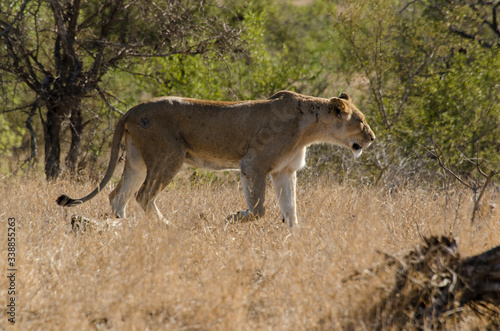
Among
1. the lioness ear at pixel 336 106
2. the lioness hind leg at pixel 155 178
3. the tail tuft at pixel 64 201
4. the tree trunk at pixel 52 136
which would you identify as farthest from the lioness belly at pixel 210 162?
the tree trunk at pixel 52 136

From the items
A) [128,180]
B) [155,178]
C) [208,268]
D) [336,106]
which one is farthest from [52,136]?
[208,268]

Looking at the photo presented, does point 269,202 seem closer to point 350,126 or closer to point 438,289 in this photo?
point 350,126

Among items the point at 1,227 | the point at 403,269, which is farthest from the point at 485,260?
the point at 1,227

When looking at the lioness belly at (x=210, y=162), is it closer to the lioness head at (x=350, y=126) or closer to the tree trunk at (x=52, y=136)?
the lioness head at (x=350, y=126)

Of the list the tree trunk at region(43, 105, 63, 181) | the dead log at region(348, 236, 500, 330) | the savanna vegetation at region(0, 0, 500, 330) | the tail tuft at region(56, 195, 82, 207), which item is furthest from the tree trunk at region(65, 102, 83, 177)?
the dead log at region(348, 236, 500, 330)

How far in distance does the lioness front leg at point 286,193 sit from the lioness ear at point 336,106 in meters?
0.87

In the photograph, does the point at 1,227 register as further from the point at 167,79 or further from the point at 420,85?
the point at 420,85

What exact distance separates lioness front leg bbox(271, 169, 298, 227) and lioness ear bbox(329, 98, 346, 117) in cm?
87

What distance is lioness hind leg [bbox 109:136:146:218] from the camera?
21.0 feet

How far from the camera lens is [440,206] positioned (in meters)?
6.61

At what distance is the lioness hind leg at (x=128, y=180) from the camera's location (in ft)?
21.0

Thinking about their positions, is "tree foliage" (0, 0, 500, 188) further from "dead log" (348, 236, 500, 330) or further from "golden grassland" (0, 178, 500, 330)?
"dead log" (348, 236, 500, 330)

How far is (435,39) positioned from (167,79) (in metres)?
5.78

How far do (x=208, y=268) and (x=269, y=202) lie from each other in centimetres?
→ 291
